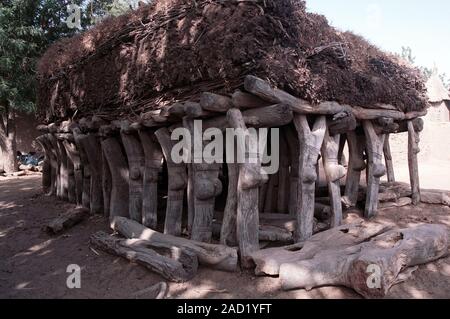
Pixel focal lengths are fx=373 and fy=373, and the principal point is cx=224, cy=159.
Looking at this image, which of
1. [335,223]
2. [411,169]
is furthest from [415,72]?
[335,223]

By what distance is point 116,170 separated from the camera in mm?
5895

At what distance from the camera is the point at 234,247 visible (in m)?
4.00

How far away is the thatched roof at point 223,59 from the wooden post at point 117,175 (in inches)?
19.2

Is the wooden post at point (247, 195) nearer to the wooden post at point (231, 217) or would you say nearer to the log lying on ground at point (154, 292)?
the wooden post at point (231, 217)

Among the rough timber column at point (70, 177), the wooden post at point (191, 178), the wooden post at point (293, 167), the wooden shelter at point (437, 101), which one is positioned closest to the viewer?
the wooden post at point (191, 178)

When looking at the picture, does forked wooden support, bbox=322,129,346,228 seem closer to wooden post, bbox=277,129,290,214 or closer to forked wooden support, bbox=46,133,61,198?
wooden post, bbox=277,129,290,214

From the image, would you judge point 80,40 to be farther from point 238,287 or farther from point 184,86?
point 238,287

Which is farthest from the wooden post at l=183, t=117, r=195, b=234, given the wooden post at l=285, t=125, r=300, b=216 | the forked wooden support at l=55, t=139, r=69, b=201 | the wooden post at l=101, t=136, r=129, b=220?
the forked wooden support at l=55, t=139, r=69, b=201

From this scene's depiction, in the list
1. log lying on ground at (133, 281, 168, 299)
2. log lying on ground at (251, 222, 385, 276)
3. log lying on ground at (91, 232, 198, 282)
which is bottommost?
log lying on ground at (133, 281, 168, 299)

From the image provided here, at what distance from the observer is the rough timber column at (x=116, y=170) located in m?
5.84

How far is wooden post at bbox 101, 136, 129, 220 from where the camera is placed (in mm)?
5836

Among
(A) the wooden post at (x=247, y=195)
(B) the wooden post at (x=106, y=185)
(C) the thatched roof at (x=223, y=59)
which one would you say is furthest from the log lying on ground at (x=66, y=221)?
(A) the wooden post at (x=247, y=195)

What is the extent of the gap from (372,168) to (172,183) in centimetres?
293
